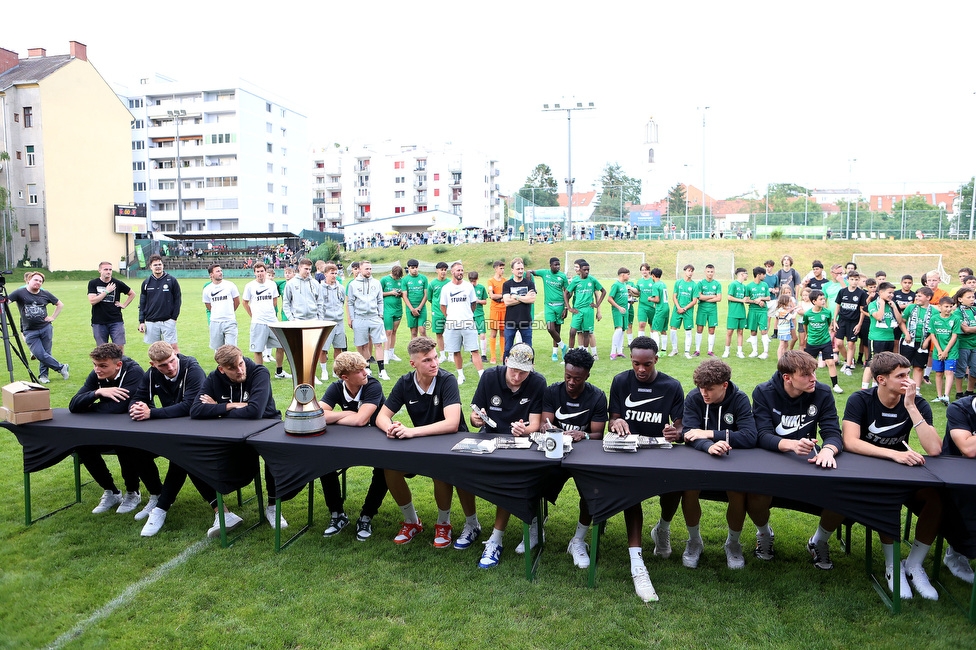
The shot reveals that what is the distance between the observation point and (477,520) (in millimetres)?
4801

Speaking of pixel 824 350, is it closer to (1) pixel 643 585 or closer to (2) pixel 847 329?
(2) pixel 847 329

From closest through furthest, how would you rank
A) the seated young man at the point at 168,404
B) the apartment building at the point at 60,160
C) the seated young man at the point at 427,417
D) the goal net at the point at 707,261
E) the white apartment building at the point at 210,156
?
the seated young man at the point at 427,417, the seated young man at the point at 168,404, the goal net at the point at 707,261, the apartment building at the point at 60,160, the white apartment building at the point at 210,156

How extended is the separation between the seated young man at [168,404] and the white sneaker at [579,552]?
2.53 m

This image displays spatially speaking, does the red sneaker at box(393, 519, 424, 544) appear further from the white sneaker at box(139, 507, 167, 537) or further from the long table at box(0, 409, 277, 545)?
the white sneaker at box(139, 507, 167, 537)

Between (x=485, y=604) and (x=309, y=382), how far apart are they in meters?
1.85

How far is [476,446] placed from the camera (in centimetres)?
414

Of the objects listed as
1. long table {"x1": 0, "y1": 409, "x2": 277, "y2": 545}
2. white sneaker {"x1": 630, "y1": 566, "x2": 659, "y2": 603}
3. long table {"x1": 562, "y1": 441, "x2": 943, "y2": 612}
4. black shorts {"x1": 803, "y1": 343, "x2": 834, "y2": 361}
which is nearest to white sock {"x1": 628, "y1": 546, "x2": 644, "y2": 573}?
white sneaker {"x1": 630, "y1": 566, "x2": 659, "y2": 603}

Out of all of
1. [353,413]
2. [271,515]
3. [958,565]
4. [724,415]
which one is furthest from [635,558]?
[271,515]

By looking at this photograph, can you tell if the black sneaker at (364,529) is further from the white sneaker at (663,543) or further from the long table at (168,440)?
the white sneaker at (663,543)

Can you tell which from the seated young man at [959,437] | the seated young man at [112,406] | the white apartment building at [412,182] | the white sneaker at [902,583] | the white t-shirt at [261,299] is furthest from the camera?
the white apartment building at [412,182]

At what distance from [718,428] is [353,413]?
2.59 meters

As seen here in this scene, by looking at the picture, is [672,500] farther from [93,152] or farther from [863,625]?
[93,152]

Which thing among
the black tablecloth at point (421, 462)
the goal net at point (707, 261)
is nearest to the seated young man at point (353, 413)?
the black tablecloth at point (421, 462)

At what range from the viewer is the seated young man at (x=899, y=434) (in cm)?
381
